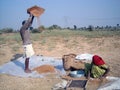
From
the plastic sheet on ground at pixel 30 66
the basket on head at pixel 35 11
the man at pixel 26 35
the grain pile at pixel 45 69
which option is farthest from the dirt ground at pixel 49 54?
the basket on head at pixel 35 11

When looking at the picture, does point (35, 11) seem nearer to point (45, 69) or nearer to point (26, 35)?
point (26, 35)

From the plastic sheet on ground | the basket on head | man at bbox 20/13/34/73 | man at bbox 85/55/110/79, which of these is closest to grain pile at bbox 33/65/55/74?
the plastic sheet on ground

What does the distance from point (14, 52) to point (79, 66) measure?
15.5 feet

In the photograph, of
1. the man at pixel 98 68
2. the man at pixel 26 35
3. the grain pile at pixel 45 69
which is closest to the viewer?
the man at pixel 98 68

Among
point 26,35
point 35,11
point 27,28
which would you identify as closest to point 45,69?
point 26,35

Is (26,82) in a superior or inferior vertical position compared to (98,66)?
inferior

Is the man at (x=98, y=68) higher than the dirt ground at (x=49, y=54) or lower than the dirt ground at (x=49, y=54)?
higher

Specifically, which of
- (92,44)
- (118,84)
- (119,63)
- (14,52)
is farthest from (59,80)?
(92,44)

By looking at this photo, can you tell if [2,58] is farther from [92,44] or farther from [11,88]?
[92,44]

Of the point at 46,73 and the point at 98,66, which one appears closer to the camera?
the point at 98,66

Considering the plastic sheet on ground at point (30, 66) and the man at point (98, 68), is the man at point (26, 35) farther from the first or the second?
the man at point (98, 68)

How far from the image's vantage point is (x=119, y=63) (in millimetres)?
7598

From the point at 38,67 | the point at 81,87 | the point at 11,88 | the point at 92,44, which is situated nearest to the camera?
the point at 81,87

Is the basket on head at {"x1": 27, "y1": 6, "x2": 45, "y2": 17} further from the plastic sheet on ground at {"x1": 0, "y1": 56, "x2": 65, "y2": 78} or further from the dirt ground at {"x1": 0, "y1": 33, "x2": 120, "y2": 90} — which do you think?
the dirt ground at {"x1": 0, "y1": 33, "x2": 120, "y2": 90}
